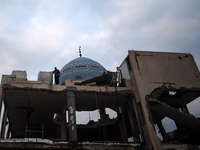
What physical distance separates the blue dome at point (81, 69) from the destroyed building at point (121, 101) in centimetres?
479

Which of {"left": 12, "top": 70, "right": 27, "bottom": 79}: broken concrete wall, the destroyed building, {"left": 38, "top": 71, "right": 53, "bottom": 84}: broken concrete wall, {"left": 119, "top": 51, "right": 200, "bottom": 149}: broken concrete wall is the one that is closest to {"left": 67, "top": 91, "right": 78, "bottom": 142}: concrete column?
the destroyed building

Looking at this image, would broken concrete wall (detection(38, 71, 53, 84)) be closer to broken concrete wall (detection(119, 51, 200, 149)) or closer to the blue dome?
broken concrete wall (detection(119, 51, 200, 149))

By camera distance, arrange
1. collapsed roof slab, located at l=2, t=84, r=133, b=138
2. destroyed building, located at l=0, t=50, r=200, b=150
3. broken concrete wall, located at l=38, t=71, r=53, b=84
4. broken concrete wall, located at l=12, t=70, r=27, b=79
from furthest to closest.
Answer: broken concrete wall, located at l=38, t=71, r=53, b=84 < broken concrete wall, located at l=12, t=70, r=27, b=79 < collapsed roof slab, located at l=2, t=84, r=133, b=138 < destroyed building, located at l=0, t=50, r=200, b=150

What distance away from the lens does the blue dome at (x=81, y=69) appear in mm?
26047

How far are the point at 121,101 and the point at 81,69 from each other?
317 inches

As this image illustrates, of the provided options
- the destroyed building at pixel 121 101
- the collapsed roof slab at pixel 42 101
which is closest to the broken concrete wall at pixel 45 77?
the destroyed building at pixel 121 101

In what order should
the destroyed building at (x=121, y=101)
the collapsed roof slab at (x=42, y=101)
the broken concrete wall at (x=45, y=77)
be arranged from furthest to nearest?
1. the broken concrete wall at (x=45, y=77)
2. the collapsed roof slab at (x=42, y=101)
3. the destroyed building at (x=121, y=101)

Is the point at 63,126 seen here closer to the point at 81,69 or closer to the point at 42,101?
the point at 42,101

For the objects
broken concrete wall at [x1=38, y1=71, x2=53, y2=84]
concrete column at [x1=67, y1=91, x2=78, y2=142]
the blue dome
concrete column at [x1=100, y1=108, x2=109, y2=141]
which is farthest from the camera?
the blue dome

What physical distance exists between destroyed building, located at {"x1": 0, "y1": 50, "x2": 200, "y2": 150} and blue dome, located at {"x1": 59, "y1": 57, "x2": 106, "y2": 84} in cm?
479

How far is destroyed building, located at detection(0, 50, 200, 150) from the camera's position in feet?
52.1

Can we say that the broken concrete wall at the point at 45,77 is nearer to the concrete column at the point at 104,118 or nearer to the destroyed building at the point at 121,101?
the destroyed building at the point at 121,101

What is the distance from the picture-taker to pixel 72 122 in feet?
52.2

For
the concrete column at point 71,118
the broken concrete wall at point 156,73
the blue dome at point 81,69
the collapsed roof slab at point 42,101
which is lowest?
the concrete column at point 71,118
